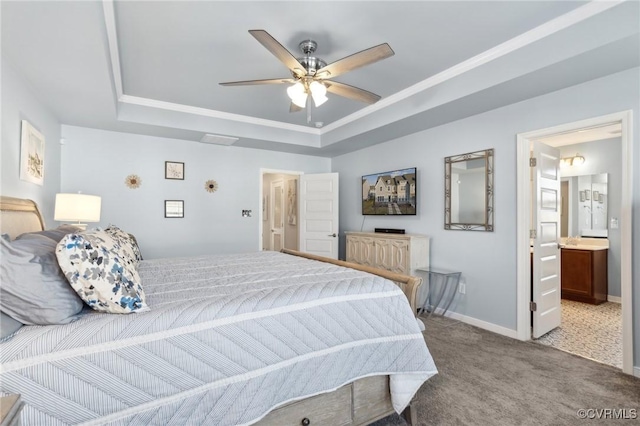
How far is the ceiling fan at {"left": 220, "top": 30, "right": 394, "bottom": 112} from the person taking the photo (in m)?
2.01

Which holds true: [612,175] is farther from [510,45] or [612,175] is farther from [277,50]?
[277,50]

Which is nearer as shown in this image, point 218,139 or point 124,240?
point 124,240

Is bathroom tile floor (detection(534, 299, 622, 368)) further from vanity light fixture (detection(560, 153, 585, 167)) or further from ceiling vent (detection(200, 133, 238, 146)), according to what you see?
ceiling vent (detection(200, 133, 238, 146))

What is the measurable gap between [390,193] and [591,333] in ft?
8.80

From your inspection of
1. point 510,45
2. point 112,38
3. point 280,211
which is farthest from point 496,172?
point 280,211

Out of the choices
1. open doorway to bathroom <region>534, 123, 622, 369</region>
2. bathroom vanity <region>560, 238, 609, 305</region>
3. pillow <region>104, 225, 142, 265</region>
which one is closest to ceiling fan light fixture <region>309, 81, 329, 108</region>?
pillow <region>104, 225, 142, 265</region>

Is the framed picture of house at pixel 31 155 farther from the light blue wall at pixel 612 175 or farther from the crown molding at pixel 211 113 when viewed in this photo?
the light blue wall at pixel 612 175

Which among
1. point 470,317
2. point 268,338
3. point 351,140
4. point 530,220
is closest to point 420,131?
point 351,140

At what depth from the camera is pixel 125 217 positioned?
4.12 m

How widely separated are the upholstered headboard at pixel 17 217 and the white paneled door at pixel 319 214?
3.47m

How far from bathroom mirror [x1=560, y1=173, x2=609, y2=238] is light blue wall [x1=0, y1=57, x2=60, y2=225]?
6675 millimetres

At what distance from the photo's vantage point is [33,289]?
1.12m

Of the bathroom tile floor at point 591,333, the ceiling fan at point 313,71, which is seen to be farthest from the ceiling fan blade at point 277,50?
the bathroom tile floor at point 591,333

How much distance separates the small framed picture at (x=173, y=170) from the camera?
4.39 metres
